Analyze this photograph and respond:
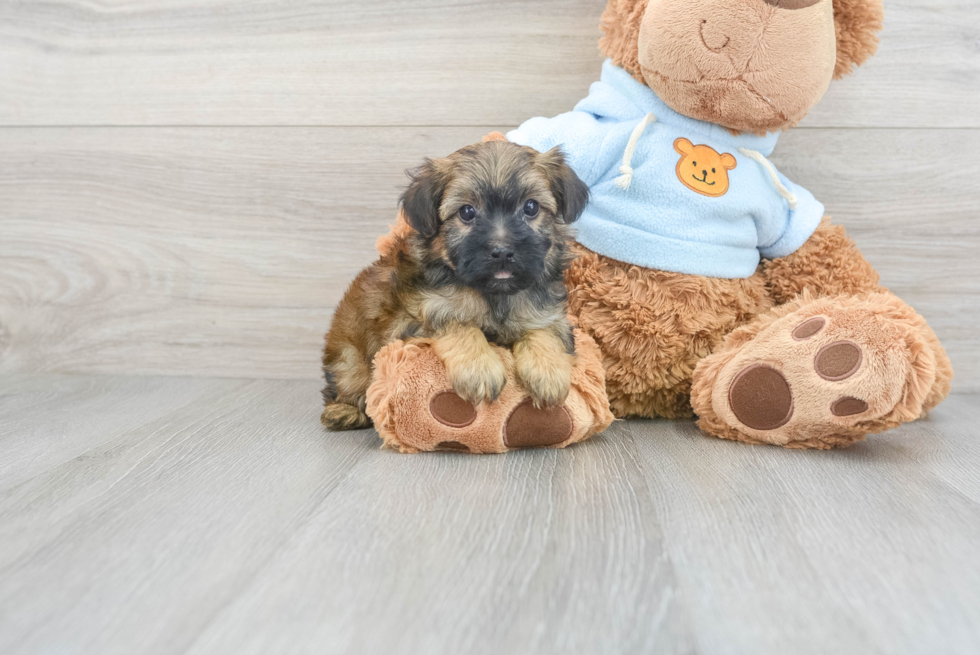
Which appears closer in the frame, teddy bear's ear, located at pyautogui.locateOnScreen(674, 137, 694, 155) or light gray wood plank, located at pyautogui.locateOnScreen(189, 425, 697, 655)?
light gray wood plank, located at pyautogui.locateOnScreen(189, 425, 697, 655)

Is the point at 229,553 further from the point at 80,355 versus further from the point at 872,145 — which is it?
the point at 872,145

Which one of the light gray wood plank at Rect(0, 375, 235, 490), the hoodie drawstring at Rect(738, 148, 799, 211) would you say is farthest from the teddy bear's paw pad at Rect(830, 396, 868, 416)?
the light gray wood plank at Rect(0, 375, 235, 490)

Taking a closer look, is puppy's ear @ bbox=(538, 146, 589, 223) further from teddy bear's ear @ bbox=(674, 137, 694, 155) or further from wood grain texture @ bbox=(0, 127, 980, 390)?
wood grain texture @ bbox=(0, 127, 980, 390)

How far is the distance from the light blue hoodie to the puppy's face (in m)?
0.21

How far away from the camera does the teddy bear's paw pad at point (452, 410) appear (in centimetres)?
176

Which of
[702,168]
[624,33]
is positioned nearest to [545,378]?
[702,168]

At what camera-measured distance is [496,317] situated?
1.84 m

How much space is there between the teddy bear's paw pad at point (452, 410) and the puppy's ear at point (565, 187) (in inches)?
20.3

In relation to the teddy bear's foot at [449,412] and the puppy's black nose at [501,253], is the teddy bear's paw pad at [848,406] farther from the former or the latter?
the puppy's black nose at [501,253]

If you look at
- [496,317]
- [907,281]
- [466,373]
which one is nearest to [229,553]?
[466,373]

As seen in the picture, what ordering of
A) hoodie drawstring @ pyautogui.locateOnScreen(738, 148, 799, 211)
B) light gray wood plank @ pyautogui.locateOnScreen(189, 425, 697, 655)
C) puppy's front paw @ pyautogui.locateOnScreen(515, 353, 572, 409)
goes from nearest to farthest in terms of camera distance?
1. light gray wood plank @ pyautogui.locateOnScreen(189, 425, 697, 655)
2. puppy's front paw @ pyautogui.locateOnScreen(515, 353, 572, 409)
3. hoodie drawstring @ pyautogui.locateOnScreen(738, 148, 799, 211)

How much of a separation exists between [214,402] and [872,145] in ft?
7.68

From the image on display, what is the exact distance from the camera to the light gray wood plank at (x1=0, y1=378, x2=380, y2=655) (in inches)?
41.6

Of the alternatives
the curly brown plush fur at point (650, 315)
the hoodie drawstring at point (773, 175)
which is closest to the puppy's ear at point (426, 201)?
the curly brown plush fur at point (650, 315)
